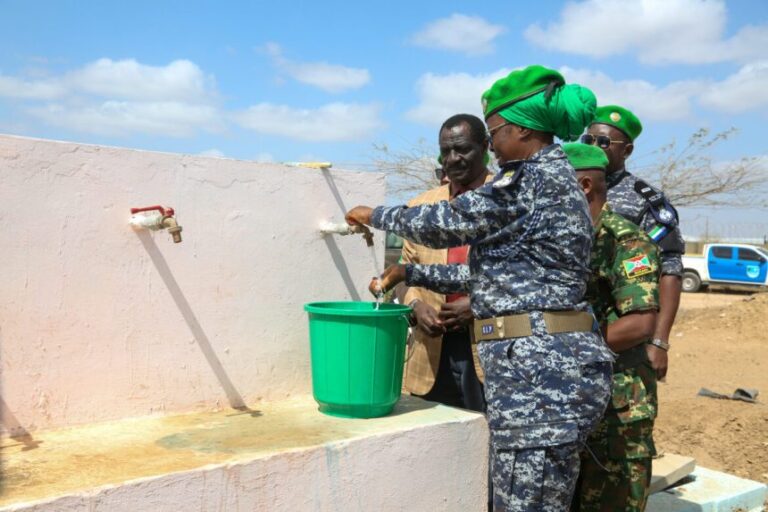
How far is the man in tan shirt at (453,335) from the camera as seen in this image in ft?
10.3

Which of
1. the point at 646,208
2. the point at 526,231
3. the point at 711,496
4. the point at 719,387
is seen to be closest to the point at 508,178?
the point at 526,231

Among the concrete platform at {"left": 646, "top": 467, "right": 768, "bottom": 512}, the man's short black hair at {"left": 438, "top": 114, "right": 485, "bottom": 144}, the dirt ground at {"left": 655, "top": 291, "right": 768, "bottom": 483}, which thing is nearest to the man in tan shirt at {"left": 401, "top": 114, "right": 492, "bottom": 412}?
the man's short black hair at {"left": 438, "top": 114, "right": 485, "bottom": 144}

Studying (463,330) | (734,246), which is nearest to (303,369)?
(463,330)

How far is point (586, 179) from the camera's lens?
2770 millimetres

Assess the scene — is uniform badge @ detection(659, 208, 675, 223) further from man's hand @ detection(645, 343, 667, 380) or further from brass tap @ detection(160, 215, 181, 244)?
brass tap @ detection(160, 215, 181, 244)

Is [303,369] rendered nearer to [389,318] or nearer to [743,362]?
[389,318]

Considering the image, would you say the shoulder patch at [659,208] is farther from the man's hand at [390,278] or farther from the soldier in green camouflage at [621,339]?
the man's hand at [390,278]

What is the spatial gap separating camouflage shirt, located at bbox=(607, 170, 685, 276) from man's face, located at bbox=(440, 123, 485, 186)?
0.73m

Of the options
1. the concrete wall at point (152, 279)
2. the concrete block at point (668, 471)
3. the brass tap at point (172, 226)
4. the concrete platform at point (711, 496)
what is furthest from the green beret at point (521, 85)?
the concrete platform at point (711, 496)

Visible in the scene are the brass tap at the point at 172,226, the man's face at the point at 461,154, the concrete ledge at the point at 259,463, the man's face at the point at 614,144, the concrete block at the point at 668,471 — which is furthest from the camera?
the concrete block at the point at 668,471

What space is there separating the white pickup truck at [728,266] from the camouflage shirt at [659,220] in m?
15.7

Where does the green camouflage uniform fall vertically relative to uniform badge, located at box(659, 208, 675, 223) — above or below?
below

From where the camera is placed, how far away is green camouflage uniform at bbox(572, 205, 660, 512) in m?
2.64

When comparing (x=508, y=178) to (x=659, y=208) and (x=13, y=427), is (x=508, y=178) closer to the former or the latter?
(x=659, y=208)
